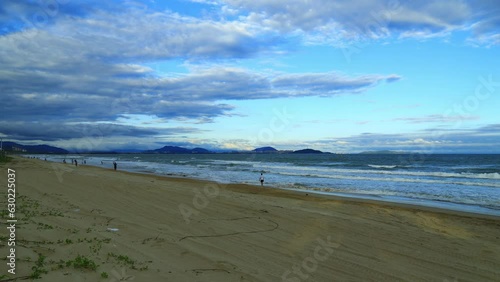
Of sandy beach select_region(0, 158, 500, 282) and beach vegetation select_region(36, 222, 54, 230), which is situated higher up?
beach vegetation select_region(36, 222, 54, 230)

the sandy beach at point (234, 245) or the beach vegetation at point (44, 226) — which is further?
the beach vegetation at point (44, 226)

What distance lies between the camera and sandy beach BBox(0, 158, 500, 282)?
5387mm

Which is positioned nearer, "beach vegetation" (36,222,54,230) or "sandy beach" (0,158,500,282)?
"sandy beach" (0,158,500,282)

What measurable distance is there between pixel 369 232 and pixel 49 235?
7.53 meters

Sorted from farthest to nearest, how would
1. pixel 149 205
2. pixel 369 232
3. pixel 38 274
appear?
pixel 149 205 → pixel 369 232 → pixel 38 274

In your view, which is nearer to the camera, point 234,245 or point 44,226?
point 44,226

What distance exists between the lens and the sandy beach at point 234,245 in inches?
212

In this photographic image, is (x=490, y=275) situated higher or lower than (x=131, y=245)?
lower

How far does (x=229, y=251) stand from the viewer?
273 inches

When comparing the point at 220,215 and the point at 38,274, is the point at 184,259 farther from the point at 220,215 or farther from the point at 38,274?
the point at 220,215

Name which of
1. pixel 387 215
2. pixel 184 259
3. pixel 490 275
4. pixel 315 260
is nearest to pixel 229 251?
pixel 184 259

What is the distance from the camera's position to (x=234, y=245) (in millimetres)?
7430

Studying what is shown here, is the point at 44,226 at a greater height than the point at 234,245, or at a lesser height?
greater

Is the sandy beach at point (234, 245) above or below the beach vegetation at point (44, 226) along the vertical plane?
below
